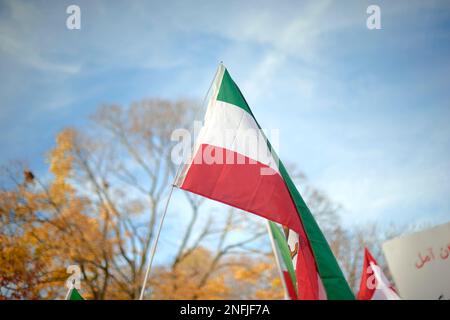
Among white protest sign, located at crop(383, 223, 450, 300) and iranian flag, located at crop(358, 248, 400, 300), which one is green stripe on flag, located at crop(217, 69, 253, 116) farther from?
iranian flag, located at crop(358, 248, 400, 300)

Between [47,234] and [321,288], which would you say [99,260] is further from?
[321,288]

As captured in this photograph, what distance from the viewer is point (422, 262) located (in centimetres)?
422

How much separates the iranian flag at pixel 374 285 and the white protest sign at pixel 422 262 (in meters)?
1.90

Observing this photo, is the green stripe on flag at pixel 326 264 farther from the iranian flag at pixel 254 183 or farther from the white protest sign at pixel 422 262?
the white protest sign at pixel 422 262

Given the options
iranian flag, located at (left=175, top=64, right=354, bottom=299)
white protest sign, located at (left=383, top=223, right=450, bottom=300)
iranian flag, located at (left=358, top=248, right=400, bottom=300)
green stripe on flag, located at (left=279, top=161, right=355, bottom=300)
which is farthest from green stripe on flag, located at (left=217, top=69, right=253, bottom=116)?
iranian flag, located at (left=358, top=248, right=400, bottom=300)

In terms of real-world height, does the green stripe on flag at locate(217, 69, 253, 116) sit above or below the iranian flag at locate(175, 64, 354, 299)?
above

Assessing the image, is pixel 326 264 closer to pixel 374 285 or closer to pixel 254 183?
pixel 254 183

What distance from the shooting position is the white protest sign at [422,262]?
13.3 feet

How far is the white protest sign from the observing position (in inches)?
160

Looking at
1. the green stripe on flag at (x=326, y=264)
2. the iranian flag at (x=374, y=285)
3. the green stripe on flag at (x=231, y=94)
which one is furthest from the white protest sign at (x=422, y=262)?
the green stripe on flag at (x=231, y=94)

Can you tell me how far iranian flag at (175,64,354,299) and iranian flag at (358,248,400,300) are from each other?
2.83 m

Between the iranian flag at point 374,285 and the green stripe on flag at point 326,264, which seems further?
the iranian flag at point 374,285
